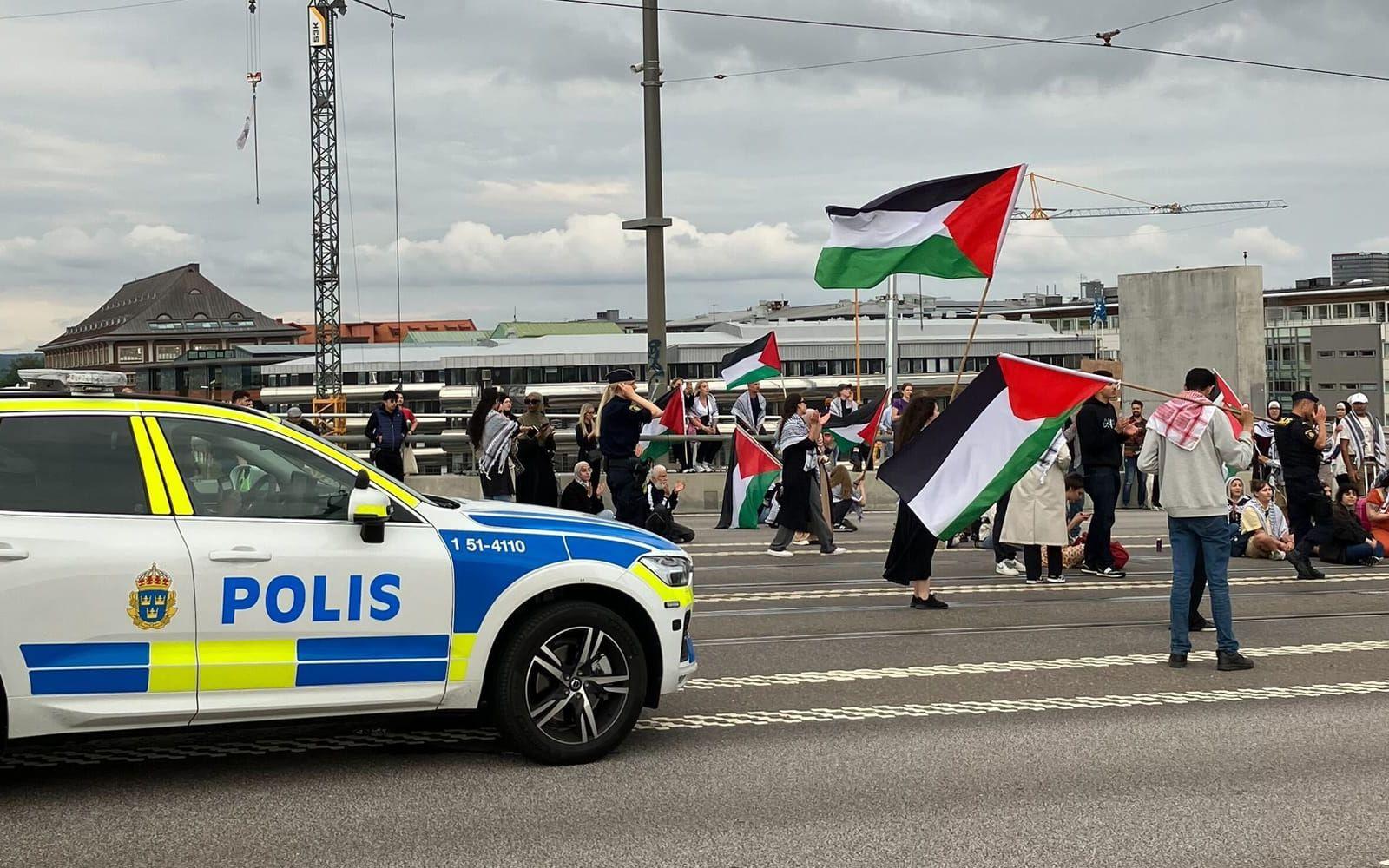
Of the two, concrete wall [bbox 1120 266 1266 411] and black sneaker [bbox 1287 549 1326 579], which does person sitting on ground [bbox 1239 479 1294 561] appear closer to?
black sneaker [bbox 1287 549 1326 579]

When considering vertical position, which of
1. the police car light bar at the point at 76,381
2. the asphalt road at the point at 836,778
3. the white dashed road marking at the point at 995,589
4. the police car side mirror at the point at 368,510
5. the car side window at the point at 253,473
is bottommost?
the asphalt road at the point at 836,778

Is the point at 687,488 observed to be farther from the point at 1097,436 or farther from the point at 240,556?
the point at 240,556

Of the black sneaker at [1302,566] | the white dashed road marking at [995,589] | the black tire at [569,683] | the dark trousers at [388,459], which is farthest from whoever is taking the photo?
the dark trousers at [388,459]

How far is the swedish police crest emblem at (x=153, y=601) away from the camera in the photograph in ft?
21.4

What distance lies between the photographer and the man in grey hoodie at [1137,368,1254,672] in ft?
32.4

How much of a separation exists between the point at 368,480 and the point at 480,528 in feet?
1.78

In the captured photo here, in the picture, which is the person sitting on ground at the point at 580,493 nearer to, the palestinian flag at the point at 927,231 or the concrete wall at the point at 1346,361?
the palestinian flag at the point at 927,231

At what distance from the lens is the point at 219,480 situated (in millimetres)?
6930

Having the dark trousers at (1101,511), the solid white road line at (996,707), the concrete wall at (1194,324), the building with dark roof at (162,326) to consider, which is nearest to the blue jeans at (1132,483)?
the dark trousers at (1101,511)

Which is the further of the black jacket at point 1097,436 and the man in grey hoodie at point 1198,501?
the black jacket at point 1097,436

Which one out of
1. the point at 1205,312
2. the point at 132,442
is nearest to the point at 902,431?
the point at 132,442

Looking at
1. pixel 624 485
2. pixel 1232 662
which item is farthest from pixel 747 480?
pixel 1232 662

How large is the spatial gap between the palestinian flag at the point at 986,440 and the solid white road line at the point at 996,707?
2.87 meters

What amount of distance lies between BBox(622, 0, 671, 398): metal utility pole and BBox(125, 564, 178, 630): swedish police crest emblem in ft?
56.3
